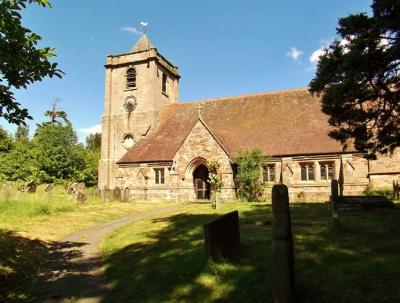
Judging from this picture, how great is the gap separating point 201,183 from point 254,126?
6.24 m

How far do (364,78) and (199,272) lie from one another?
6.59 meters

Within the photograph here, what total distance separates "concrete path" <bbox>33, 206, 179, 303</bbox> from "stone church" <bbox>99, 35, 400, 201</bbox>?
15.0 m

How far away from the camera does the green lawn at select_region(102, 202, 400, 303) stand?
5.93 m

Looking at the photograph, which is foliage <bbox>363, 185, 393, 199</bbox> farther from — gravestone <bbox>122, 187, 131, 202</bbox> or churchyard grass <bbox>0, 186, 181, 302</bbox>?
gravestone <bbox>122, 187, 131, 202</bbox>

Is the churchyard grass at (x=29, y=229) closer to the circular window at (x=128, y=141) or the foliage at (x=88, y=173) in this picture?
the circular window at (x=128, y=141)

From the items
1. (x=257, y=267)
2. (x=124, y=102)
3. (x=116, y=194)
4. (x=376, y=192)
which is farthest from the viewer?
(x=124, y=102)

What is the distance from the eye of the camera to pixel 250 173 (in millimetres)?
24703

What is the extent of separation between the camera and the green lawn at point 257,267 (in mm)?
5930

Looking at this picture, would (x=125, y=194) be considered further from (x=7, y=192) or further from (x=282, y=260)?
(x=282, y=260)

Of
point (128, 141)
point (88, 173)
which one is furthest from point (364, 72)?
point (88, 173)

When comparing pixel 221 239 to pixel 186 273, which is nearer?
pixel 186 273

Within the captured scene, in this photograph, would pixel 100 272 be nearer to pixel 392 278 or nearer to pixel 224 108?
pixel 392 278

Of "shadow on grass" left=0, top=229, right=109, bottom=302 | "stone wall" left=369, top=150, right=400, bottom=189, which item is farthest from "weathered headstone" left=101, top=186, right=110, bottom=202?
"stone wall" left=369, top=150, right=400, bottom=189

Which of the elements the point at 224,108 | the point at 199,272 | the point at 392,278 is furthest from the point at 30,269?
the point at 224,108
